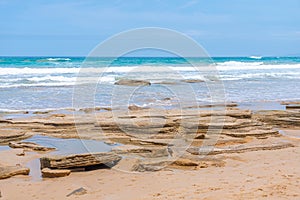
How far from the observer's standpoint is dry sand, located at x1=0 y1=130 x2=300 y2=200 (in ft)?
17.7

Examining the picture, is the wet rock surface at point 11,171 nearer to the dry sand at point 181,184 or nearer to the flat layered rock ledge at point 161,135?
the dry sand at point 181,184

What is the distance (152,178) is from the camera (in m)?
6.41

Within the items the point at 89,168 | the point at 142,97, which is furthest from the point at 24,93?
the point at 89,168

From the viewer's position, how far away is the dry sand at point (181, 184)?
212 inches

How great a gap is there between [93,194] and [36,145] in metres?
3.60

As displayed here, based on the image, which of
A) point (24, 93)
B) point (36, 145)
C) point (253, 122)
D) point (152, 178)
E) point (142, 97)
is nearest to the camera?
point (152, 178)

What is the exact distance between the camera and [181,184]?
6016 millimetres

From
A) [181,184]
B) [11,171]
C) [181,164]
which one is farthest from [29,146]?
[181,184]

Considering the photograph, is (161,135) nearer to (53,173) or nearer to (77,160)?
(77,160)

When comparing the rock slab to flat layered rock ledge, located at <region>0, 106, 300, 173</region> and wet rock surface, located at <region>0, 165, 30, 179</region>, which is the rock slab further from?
wet rock surface, located at <region>0, 165, 30, 179</region>

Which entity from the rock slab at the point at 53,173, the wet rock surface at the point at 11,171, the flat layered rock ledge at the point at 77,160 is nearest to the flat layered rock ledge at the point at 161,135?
the flat layered rock ledge at the point at 77,160

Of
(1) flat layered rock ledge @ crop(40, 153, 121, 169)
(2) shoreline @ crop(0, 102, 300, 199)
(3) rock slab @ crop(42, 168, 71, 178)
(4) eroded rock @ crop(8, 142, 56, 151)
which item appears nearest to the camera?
(2) shoreline @ crop(0, 102, 300, 199)

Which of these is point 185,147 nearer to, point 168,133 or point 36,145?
point 168,133

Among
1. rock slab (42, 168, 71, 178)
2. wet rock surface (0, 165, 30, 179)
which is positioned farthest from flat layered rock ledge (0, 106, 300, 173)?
wet rock surface (0, 165, 30, 179)
